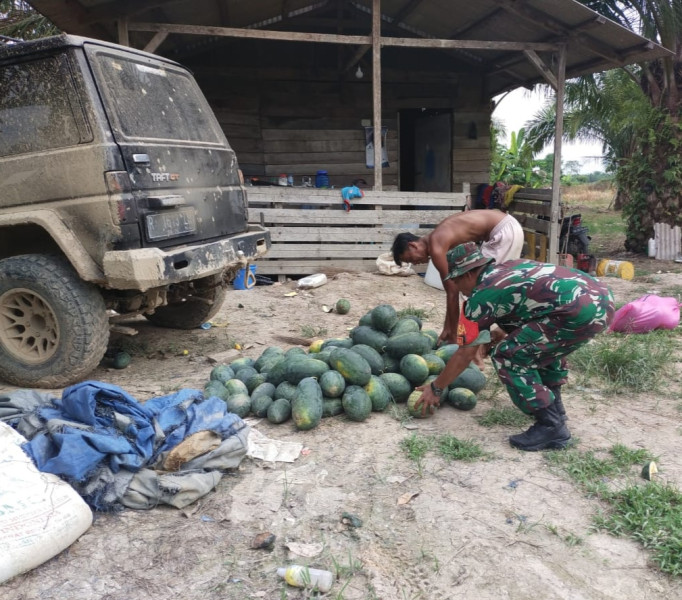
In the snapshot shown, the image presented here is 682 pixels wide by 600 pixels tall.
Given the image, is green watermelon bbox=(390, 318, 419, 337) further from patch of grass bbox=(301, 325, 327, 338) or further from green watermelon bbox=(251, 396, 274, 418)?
patch of grass bbox=(301, 325, 327, 338)

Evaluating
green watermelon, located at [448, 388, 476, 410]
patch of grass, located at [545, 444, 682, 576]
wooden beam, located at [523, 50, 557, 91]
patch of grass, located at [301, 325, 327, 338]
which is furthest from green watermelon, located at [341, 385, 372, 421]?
wooden beam, located at [523, 50, 557, 91]

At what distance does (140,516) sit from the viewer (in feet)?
9.77

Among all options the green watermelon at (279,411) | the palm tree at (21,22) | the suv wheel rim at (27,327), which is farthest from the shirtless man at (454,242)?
the palm tree at (21,22)

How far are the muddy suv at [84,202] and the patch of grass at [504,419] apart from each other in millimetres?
2496

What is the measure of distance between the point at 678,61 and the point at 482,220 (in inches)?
368

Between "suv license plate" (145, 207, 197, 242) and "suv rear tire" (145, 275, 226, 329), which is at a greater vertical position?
"suv license plate" (145, 207, 197, 242)

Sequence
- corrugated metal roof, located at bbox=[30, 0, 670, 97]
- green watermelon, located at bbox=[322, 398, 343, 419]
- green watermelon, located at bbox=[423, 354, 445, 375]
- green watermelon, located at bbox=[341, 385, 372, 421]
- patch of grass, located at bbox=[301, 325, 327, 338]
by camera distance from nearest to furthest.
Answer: green watermelon, located at bbox=[341, 385, 372, 421], green watermelon, located at bbox=[322, 398, 343, 419], green watermelon, located at bbox=[423, 354, 445, 375], patch of grass, located at bbox=[301, 325, 327, 338], corrugated metal roof, located at bbox=[30, 0, 670, 97]

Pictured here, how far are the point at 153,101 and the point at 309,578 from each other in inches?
155

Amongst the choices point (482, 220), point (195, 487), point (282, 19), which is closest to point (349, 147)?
point (282, 19)

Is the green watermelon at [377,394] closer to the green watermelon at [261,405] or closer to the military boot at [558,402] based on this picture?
the green watermelon at [261,405]

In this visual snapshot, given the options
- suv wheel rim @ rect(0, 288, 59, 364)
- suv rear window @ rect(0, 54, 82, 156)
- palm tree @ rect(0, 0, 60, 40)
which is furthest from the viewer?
palm tree @ rect(0, 0, 60, 40)

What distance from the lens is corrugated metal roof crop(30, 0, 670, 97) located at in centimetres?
776

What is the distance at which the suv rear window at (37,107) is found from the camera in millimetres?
4218

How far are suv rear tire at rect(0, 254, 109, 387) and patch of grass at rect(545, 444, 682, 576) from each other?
3.46 m
